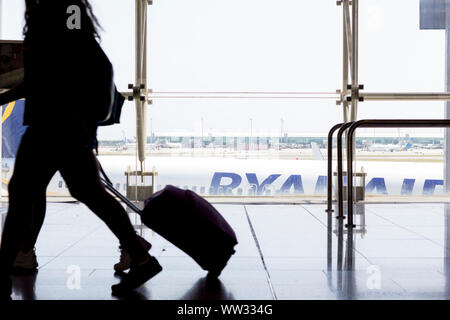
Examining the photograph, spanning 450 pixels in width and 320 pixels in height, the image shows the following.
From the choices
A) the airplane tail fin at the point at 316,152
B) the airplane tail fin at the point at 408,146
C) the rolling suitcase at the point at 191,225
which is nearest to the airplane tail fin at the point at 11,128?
the airplane tail fin at the point at 316,152

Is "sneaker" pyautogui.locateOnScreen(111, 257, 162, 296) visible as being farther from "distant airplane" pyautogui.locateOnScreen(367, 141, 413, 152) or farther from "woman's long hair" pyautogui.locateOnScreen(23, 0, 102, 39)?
"distant airplane" pyautogui.locateOnScreen(367, 141, 413, 152)

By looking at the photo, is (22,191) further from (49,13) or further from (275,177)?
(275,177)

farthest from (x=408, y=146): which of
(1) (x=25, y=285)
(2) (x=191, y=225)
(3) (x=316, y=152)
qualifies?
(1) (x=25, y=285)

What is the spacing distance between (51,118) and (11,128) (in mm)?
3820

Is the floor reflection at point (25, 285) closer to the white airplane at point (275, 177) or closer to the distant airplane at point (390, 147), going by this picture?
the white airplane at point (275, 177)

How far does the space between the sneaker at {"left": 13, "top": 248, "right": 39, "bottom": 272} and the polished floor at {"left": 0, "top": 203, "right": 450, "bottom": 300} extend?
44 millimetres

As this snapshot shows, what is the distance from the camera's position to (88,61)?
1.81 meters

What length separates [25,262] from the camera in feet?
7.21

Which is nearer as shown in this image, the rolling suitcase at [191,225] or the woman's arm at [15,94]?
the woman's arm at [15,94]

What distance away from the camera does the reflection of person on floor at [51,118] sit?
5.79 ft

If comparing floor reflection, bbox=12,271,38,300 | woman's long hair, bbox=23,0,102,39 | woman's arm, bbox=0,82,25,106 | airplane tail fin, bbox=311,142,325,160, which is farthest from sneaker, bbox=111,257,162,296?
airplane tail fin, bbox=311,142,325,160

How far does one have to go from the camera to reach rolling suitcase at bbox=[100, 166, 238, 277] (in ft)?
6.57

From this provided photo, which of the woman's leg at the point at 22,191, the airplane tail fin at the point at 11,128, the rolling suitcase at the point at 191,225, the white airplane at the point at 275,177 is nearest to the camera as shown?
the woman's leg at the point at 22,191
